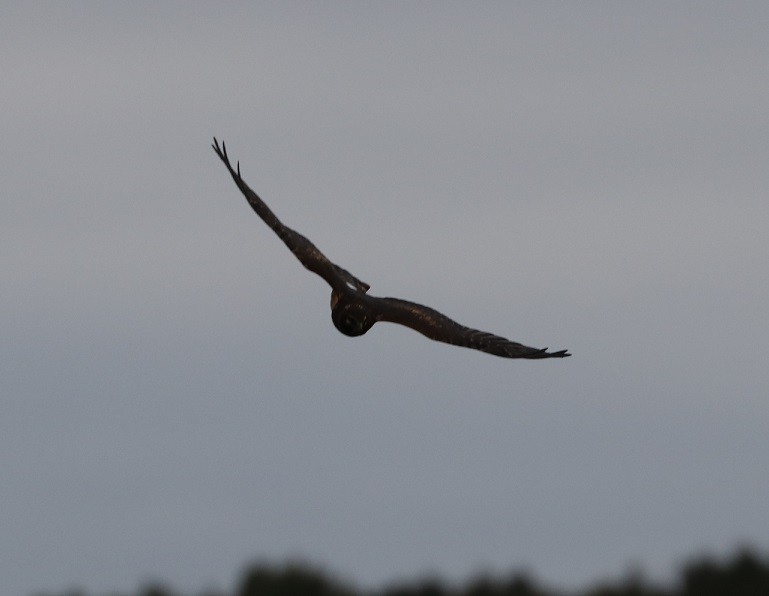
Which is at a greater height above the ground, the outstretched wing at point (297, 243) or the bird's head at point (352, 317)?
the outstretched wing at point (297, 243)

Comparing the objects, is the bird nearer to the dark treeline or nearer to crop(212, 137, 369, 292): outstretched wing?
crop(212, 137, 369, 292): outstretched wing

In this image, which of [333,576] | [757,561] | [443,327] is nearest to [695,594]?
[757,561]

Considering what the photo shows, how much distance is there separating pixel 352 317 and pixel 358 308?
0.17 meters

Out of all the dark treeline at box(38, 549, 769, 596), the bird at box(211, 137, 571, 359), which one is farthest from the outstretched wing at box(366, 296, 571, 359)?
the dark treeline at box(38, 549, 769, 596)

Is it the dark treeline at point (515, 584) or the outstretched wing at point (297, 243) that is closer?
the outstretched wing at point (297, 243)

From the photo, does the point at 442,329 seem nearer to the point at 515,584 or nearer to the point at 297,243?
the point at 297,243

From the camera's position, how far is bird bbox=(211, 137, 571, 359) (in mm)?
30594

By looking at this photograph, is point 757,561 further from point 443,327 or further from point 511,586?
point 443,327

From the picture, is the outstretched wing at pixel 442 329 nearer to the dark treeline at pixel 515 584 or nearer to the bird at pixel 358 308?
the bird at pixel 358 308

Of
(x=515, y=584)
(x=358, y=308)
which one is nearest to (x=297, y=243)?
(x=358, y=308)

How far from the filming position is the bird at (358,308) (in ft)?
100

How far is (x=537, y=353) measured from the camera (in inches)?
1168

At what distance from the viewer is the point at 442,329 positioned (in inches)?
1208

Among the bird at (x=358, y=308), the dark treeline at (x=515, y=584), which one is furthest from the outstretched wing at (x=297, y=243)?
the dark treeline at (x=515, y=584)
